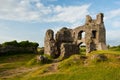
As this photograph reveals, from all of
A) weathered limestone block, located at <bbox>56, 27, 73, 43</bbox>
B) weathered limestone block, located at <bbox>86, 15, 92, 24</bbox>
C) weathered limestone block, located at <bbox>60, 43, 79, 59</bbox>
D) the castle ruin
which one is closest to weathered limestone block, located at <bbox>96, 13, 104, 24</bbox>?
the castle ruin

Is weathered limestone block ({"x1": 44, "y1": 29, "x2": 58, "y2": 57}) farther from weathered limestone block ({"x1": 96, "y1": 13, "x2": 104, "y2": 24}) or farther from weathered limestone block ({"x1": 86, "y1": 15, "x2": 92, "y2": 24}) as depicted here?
weathered limestone block ({"x1": 96, "y1": 13, "x2": 104, "y2": 24})

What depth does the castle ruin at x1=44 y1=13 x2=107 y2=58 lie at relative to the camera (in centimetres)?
6362

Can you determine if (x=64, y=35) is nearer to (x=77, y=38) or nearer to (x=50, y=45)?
(x=77, y=38)

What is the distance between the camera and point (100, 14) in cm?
6431

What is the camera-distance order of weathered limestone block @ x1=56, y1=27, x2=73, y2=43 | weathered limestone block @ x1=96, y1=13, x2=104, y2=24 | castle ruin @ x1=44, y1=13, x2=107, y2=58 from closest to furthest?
castle ruin @ x1=44, y1=13, x2=107, y2=58, weathered limestone block @ x1=96, y1=13, x2=104, y2=24, weathered limestone block @ x1=56, y1=27, x2=73, y2=43

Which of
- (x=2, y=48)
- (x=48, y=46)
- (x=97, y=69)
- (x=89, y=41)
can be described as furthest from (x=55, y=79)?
(x=2, y=48)

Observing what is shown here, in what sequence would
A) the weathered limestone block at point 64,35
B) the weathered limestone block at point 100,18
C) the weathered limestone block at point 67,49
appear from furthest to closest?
the weathered limestone block at point 64,35 → the weathered limestone block at point 100,18 → the weathered limestone block at point 67,49

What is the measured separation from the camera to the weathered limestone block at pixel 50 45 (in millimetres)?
68750

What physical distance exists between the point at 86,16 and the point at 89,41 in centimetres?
858

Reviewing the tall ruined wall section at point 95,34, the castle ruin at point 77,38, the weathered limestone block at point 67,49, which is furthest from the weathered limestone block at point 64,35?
the weathered limestone block at point 67,49

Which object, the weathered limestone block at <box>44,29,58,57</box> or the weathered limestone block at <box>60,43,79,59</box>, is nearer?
the weathered limestone block at <box>60,43,79,59</box>

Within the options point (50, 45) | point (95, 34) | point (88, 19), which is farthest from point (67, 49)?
point (88, 19)

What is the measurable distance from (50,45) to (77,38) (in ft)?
25.4

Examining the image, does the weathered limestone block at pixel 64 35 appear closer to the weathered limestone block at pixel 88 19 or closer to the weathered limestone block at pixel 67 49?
the weathered limestone block at pixel 88 19
